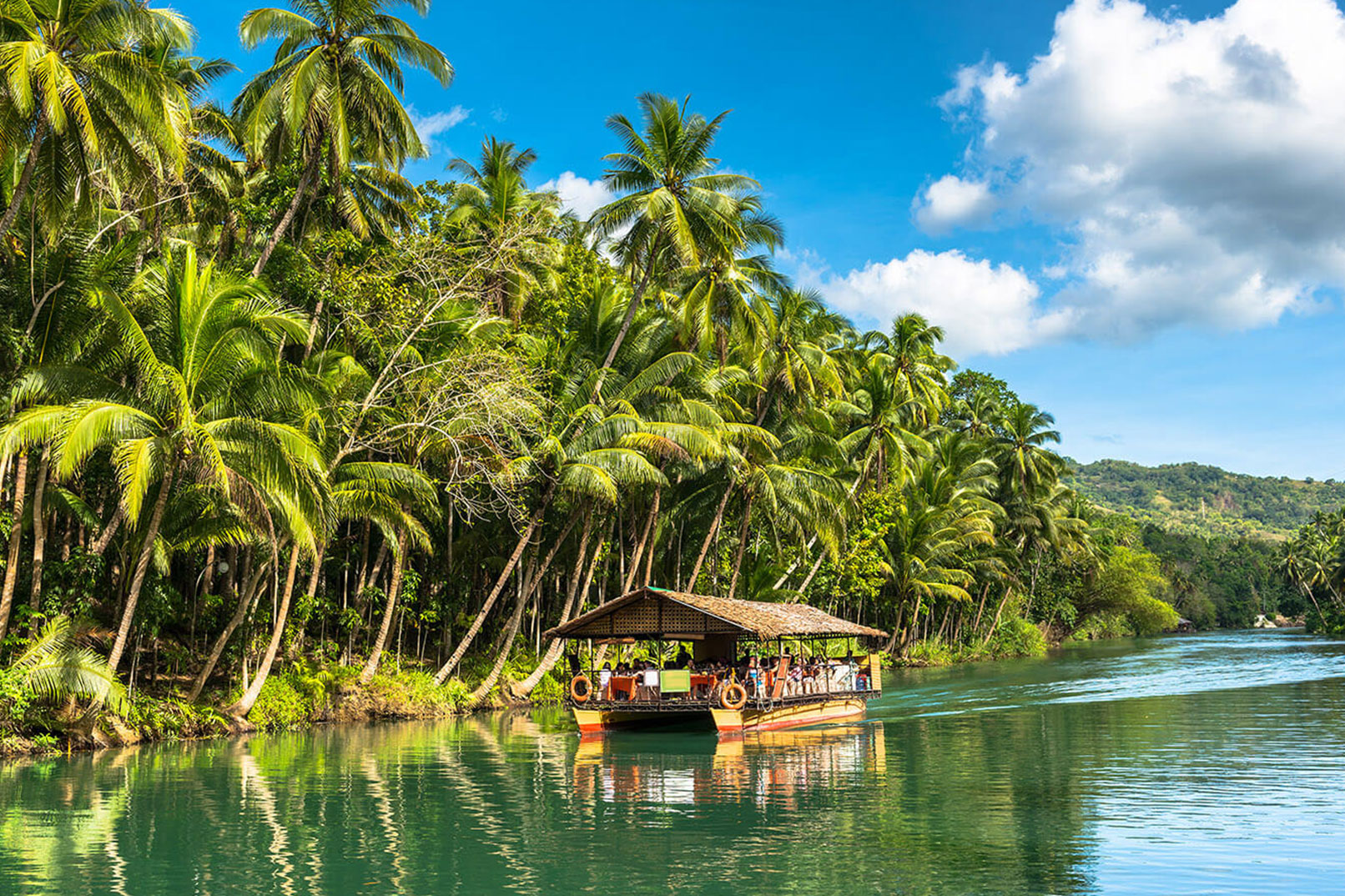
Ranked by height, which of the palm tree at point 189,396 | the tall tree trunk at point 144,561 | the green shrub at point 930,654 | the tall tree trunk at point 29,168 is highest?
the tall tree trunk at point 29,168

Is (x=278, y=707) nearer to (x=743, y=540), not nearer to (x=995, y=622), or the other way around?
(x=743, y=540)

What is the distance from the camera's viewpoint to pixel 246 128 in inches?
861

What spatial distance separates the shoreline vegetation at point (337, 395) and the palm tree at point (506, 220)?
0.14 metres

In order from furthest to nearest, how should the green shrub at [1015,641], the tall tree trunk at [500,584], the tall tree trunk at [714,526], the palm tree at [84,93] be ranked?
the green shrub at [1015,641] < the tall tree trunk at [714,526] < the tall tree trunk at [500,584] < the palm tree at [84,93]

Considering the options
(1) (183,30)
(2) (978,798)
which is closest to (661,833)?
(2) (978,798)

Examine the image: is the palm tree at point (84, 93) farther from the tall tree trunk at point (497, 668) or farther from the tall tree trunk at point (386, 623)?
the tall tree trunk at point (497, 668)

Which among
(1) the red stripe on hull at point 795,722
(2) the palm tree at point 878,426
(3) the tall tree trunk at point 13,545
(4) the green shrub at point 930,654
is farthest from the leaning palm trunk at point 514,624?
(4) the green shrub at point 930,654

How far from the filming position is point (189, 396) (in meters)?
18.2

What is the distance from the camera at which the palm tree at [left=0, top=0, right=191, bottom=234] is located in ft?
50.8

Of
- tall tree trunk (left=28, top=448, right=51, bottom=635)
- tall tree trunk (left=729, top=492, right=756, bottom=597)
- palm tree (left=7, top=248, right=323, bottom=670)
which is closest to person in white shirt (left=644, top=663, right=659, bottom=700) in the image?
palm tree (left=7, top=248, right=323, bottom=670)

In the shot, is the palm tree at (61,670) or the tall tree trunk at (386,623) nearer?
the palm tree at (61,670)

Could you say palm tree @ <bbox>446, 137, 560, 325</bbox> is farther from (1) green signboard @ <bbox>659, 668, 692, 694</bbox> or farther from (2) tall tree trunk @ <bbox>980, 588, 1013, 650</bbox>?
(2) tall tree trunk @ <bbox>980, 588, 1013, 650</bbox>

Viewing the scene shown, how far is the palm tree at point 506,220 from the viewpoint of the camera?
95.0 feet

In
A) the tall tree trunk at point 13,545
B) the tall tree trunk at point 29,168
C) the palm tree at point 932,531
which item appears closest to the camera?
the tall tree trunk at point 29,168
